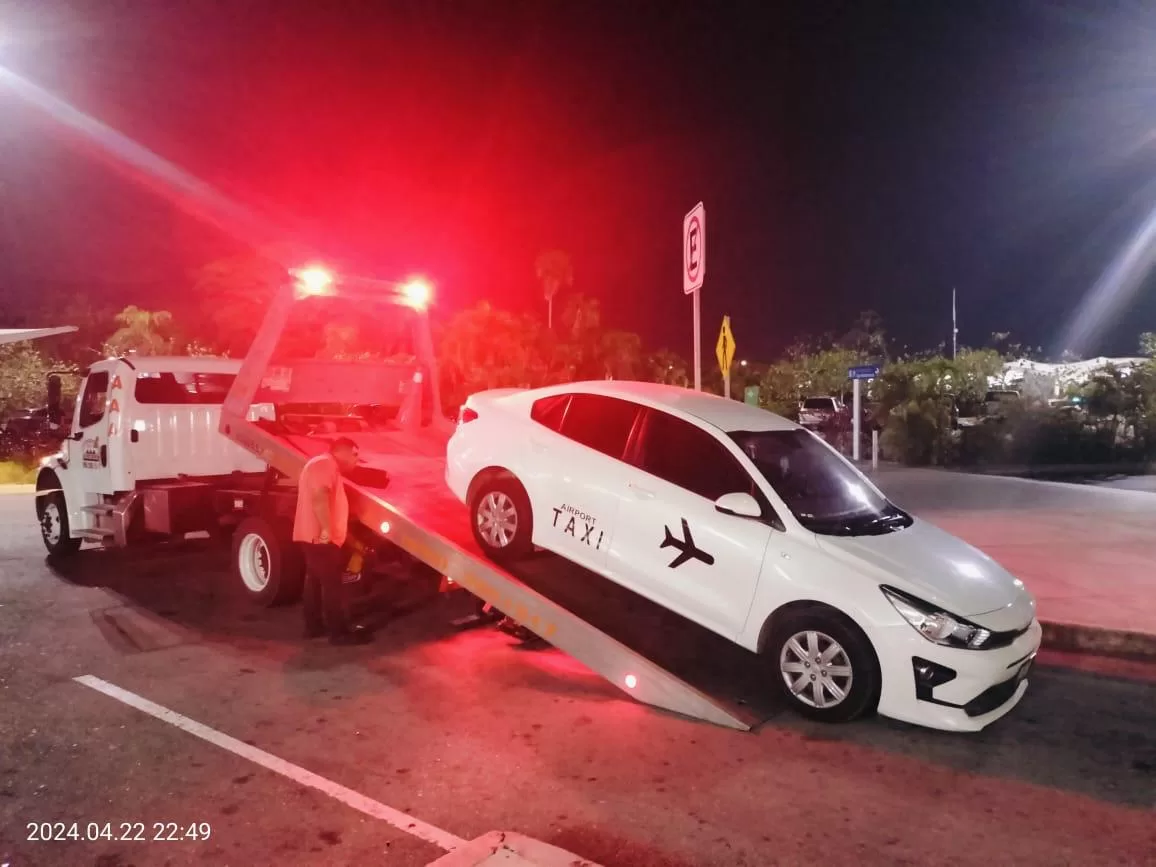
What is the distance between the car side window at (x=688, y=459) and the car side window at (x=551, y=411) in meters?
0.72

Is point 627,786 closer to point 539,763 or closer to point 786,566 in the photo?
point 539,763

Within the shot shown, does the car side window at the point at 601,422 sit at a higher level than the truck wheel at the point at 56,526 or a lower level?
higher

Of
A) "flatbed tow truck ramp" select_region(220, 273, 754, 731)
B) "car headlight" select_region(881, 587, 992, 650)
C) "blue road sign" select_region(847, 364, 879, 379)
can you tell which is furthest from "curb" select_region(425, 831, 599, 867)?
"blue road sign" select_region(847, 364, 879, 379)

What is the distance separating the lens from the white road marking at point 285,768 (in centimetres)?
377

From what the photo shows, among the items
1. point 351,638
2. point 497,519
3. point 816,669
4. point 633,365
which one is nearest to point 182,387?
point 351,638

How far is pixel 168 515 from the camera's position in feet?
26.7

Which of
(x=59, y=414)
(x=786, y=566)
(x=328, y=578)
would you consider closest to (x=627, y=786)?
(x=786, y=566)

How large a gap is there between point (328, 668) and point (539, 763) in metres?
2.17

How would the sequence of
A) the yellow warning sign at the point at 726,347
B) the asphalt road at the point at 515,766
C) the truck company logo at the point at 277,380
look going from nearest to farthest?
1. the asphalt road at the point at 515,766
2. the truck company logo at the point at 277,380
3. the yellow warning sign at the point at 726,347

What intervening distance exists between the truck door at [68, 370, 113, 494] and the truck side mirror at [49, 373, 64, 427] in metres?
0.19

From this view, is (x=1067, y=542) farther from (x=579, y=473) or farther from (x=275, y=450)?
(x=275, y=450)

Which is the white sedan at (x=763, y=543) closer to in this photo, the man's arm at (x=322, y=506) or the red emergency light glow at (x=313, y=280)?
the man's arm at (x=322, y=506)

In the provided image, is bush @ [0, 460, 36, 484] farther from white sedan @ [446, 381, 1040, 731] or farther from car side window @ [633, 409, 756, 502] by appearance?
car side window @ [633, 409, 756, 502]

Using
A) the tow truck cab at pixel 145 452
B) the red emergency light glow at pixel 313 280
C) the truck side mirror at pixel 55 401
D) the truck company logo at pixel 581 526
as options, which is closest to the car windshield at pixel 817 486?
the truck company logo at pixel 581 526
